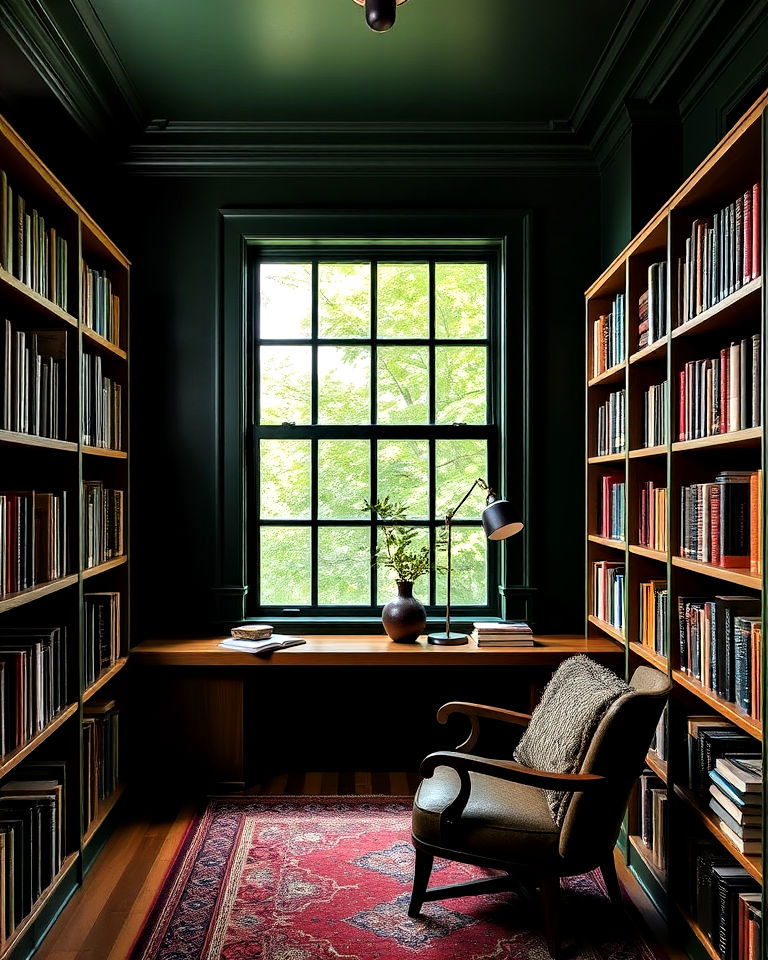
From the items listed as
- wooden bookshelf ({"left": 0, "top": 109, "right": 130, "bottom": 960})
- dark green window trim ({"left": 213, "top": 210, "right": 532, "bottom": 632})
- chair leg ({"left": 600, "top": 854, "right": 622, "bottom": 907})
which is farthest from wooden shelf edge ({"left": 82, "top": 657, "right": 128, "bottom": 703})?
chair leg ({"left": 600, "top": 854, "right": 622, "bottom": 907})

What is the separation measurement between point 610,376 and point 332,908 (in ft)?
8.24

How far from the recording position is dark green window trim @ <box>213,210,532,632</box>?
432cm

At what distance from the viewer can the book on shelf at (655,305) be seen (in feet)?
9.78

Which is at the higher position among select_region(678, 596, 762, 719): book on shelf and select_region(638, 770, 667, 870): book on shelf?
select_region(678, 596, 762, 719): book on shelf

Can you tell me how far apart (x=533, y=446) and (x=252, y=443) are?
155cm

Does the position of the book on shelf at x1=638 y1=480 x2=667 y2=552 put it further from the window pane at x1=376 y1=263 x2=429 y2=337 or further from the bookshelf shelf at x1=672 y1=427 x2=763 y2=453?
the window pane at x1=376 y1=263 x2=429 y2=337

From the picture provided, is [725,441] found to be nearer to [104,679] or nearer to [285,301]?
[104,679]

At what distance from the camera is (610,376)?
3709 millimetres

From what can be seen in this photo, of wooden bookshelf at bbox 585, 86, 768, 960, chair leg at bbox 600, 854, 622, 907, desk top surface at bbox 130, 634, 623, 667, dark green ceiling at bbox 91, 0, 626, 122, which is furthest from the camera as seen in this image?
desk top surface at bbox 130, 634, 623, 667

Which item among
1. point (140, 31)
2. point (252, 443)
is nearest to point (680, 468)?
point (252, 443)

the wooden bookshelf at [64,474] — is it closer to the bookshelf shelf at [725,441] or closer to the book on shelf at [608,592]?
the bookshelf shelf at [725,441]

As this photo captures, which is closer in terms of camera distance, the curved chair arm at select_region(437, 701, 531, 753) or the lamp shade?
the curved chair arm at select_region(437, 701, 531, 753)

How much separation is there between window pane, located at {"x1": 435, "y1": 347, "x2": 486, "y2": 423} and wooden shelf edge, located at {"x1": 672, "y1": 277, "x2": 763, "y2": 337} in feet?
5.95

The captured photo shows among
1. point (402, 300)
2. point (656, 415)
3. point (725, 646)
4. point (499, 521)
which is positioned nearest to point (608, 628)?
point (499, 521)
